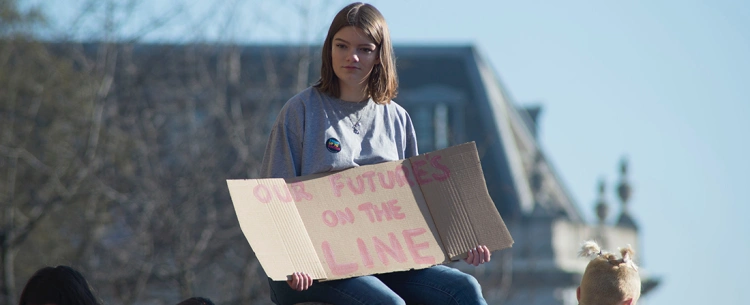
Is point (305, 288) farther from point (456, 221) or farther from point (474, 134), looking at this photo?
point (474, 134)

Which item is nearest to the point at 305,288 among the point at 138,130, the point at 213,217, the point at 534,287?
the point at 213,217

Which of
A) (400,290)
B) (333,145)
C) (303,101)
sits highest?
(303,101)

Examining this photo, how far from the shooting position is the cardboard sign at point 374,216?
4.83 m

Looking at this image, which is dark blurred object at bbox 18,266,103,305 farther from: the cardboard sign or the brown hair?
the brown hair

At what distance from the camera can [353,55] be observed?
5012 mm

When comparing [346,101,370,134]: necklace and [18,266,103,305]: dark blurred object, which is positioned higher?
[346,101,370,134]: necklace

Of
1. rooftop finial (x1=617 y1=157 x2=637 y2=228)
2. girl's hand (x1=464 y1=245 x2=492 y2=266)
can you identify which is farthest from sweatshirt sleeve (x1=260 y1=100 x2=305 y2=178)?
rooftop finial (x1=617 y1=157 x2=637 y2=228)

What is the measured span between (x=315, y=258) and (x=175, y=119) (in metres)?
15.6

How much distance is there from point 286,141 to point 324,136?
146 millimetres

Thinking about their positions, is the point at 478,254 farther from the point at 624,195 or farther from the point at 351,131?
the point at 624,195

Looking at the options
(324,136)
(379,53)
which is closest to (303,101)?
(324,136)

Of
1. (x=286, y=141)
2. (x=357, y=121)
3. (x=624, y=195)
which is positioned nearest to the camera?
(x=286, y=141)

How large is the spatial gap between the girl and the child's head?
41 cm

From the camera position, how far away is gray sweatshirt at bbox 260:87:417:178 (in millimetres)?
5020
